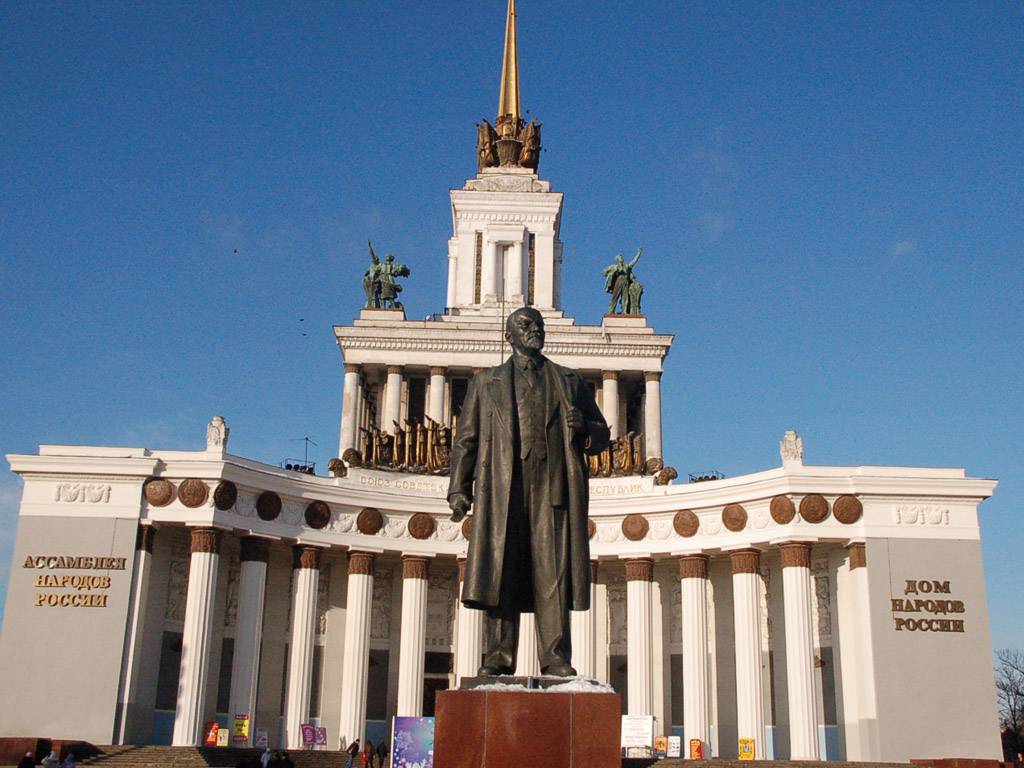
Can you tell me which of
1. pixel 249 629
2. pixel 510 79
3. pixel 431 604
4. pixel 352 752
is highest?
pixel 510 79

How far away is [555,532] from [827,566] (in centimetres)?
2881

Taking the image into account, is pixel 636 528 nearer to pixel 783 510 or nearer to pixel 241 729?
pixel 783 510

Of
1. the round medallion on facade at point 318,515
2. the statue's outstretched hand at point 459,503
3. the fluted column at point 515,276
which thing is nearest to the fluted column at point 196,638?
the round medallion on facade at point 318,515

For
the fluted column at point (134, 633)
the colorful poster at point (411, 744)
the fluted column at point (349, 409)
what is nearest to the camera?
the colorful poster at point (411, 744)

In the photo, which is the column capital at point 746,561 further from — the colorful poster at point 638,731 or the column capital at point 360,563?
the column capital at point 360,563

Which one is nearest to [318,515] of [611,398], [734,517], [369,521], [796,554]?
[369,521]

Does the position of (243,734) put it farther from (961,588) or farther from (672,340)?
(672,340)

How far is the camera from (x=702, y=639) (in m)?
34.7

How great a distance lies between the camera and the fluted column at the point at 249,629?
32.8 m

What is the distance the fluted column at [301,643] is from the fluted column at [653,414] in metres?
16.6

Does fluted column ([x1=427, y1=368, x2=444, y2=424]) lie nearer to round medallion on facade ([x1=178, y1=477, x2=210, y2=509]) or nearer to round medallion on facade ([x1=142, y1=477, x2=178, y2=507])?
round medallion on facade ([x1=178, y1=477, x2=210, y2=509])

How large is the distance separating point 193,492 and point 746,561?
17763mm

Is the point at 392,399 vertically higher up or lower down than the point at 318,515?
higher up

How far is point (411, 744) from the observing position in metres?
26.0
